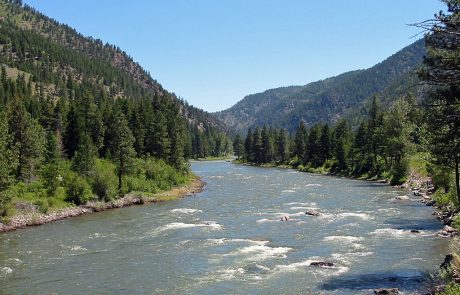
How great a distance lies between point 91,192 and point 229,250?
3534 cm

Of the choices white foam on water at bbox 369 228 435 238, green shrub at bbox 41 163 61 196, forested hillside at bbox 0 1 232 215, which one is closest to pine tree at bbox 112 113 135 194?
forested hillside at bbox 0 1 232 215

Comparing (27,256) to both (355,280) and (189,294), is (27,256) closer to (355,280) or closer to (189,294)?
(189,294)

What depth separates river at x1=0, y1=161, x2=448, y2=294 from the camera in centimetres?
3072

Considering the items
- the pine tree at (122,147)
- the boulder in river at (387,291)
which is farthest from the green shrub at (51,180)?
the boulder in river at (387,291)

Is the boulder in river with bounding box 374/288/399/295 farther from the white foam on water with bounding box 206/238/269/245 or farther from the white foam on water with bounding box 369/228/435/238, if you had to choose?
the white foam on water with bounding box 369/228/435/238

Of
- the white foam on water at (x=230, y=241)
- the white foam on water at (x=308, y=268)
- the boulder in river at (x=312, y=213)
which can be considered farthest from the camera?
the boulder in river at (x=312, y=213)

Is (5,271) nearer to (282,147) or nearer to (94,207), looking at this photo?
(94,207)

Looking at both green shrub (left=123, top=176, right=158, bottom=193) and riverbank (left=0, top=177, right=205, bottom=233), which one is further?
green shrub (left=123, top=176, right=158, bottom=193)

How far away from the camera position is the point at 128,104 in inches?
4139

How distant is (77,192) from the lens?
218 feet

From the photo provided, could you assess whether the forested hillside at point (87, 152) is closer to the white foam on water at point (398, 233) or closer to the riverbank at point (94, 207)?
the riverbank at point (94, 207)

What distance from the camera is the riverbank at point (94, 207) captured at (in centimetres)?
5372

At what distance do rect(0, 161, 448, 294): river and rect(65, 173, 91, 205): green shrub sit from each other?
15.4ft

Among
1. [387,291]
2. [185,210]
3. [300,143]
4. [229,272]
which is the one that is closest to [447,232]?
[387,291]
